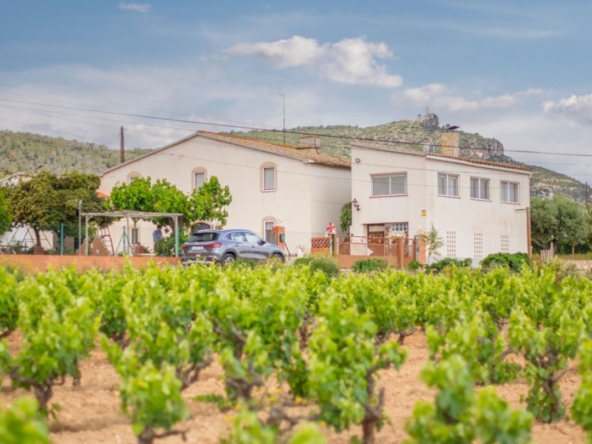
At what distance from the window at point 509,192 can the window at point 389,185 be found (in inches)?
277

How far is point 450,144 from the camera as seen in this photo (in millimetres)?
50438

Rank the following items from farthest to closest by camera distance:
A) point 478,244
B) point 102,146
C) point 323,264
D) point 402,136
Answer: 1. point 402,136
2. point 102,146
3. point 478,244
4. point 323,264

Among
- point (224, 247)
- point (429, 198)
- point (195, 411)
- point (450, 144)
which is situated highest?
point (450, 144)

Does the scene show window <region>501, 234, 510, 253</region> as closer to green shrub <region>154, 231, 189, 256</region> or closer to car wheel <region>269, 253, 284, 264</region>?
car wheel <region>269, 253, 284, 264</region>

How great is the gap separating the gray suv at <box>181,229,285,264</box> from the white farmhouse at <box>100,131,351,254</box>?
27.7ft

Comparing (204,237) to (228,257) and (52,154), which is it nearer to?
(228,257)

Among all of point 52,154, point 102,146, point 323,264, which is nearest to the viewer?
point 323,264

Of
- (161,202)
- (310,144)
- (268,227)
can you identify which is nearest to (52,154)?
(310,144)

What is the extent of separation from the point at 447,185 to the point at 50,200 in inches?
791

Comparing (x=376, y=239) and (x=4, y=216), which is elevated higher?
(x=4, y=216)

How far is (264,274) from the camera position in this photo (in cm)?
1519

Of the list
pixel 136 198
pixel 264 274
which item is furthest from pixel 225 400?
pixel 136 198

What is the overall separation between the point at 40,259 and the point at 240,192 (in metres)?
17.2

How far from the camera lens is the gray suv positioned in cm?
3244
